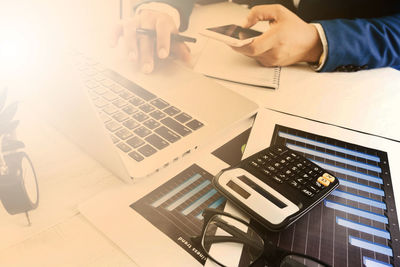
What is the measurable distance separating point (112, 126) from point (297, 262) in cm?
29

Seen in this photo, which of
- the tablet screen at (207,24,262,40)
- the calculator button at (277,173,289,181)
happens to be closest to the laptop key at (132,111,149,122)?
the calculator button at (277,173,289,181)

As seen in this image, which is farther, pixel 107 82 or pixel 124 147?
pixel 107 82

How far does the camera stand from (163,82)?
604 mm

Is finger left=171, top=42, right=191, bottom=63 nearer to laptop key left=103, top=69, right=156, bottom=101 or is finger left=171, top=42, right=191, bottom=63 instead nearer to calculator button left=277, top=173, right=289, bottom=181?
laptop key left=103, top=69, right=156, bottom=101

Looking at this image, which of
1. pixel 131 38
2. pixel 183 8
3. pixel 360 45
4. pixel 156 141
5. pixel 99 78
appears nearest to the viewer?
pixel 156 141

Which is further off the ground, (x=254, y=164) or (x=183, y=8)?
(x=183, y=8)

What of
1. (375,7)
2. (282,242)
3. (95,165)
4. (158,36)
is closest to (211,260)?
(282,242)

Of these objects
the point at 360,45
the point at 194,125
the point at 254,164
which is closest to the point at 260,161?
the point at 254,164

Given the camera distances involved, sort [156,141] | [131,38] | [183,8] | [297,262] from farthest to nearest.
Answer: [183,8] < [131,38] < [156,141] < [297,262]

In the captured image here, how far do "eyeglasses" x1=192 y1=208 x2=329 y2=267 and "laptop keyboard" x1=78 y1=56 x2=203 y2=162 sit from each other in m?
0.13

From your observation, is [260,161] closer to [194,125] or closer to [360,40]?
[194,125]

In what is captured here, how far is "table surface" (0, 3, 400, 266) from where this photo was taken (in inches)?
13.6

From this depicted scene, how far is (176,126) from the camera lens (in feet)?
1.60

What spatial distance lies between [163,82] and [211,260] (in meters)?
0.35
